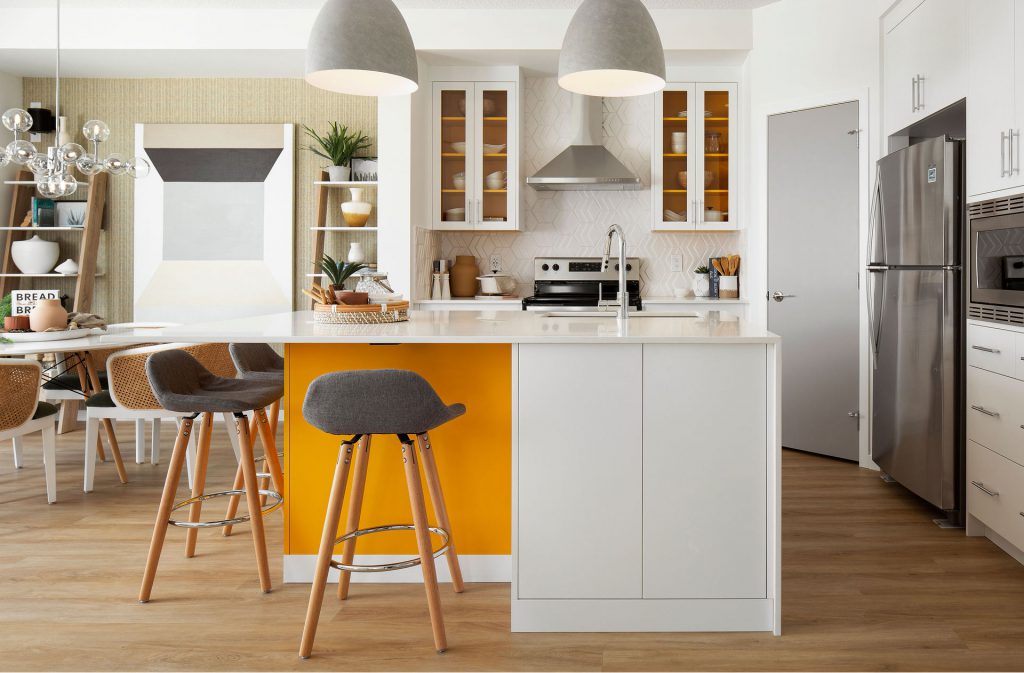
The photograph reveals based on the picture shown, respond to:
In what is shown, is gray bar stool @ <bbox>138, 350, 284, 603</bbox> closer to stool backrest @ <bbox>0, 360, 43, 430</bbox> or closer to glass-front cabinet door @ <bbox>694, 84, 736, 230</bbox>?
stool backrest @ <bbox>0, 360, 43, 430</bbox>

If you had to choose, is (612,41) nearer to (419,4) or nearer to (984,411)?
(984,411)

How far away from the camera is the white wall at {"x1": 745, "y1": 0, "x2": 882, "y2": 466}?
446 cm

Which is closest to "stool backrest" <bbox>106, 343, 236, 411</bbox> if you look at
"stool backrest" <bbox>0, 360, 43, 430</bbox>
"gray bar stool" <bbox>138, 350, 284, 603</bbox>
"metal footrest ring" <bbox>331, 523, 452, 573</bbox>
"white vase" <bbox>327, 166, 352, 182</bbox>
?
"stool backrest" <bbox>0, 360, 43, 430</bbox>

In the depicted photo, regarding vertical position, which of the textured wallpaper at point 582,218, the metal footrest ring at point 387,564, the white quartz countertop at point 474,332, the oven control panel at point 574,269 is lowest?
the metal footrest ring at point 387,564

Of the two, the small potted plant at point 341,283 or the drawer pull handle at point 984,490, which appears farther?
the drawer pull handle at point 984,490

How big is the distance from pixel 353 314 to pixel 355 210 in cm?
301

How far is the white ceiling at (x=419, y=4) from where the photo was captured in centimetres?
493

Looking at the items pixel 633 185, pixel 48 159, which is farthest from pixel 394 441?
pixel 633 185

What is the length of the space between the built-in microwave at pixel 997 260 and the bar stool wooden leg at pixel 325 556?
7.84 ft

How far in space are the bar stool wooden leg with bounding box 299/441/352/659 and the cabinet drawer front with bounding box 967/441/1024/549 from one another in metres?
2.35

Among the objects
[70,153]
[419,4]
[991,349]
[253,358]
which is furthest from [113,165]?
[991,349]

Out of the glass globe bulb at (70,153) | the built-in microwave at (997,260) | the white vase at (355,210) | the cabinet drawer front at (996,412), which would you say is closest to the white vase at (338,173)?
the white vase at (355,210)

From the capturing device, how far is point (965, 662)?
7.23ft

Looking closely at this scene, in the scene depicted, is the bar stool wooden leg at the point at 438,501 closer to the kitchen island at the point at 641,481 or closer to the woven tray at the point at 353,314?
the kitchen island at the point at 641,481
